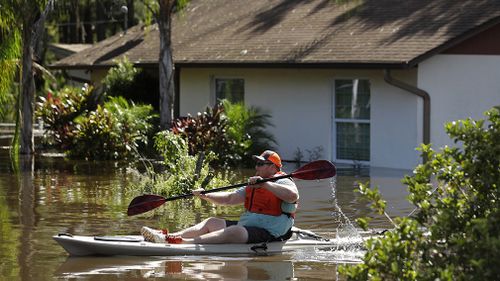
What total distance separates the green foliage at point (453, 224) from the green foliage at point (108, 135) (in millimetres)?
17009

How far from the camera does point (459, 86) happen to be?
22.0m

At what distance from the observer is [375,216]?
15555 mm

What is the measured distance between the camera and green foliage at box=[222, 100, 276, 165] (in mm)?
23219

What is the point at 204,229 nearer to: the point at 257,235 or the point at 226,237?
the point at 226,237

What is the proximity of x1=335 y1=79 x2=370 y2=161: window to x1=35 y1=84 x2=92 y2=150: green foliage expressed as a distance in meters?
6.44

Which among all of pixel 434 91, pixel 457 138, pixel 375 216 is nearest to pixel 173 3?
pixel 434 91

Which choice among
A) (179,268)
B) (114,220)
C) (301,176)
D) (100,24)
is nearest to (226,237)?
(179,268)

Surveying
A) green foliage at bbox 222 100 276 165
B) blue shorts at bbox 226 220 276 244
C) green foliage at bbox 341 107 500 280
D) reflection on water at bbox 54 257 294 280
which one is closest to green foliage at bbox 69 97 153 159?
green foliage at bbox 222 100 276 165

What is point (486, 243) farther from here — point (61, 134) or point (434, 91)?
point (61, 134)

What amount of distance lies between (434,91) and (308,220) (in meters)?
7.47

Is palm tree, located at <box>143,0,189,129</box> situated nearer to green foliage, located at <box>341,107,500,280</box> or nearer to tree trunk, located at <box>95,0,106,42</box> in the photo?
green foliage, located at <box>341,107,500,280</box>

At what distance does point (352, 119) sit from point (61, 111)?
7.87m

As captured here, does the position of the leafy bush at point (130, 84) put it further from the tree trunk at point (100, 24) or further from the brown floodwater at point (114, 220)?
the tree trunk at point (100, 24)

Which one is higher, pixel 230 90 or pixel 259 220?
pixel 230 90
